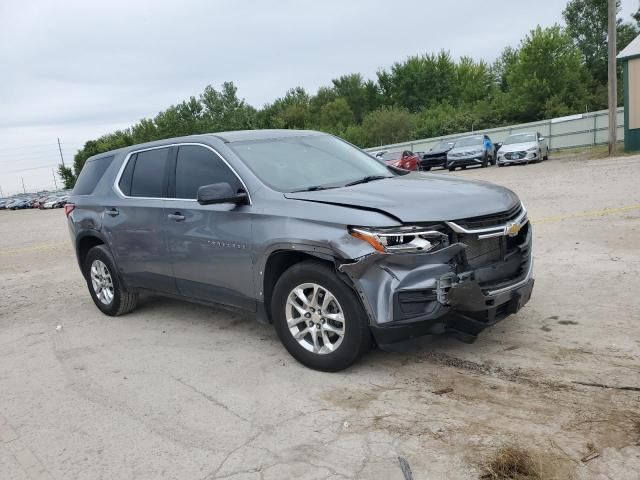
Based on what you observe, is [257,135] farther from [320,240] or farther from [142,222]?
[320,240]

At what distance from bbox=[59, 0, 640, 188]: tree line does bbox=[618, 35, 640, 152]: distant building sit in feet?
94.8

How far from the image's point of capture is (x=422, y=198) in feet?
13.3

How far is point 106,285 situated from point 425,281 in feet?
13.3

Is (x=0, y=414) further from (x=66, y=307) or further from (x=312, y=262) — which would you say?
(x=66, y=307)

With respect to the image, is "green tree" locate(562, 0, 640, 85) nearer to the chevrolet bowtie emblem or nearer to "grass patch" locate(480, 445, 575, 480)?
the chevrolet bowtie emblem

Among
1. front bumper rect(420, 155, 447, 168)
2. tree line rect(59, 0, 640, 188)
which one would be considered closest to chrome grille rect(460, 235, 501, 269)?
front bumper rect(420, 155, 447, 168)

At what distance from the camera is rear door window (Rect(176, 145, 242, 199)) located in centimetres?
487

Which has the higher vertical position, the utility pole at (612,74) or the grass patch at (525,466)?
the utility pole at (612,74)

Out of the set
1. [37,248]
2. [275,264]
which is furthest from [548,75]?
[275,264]

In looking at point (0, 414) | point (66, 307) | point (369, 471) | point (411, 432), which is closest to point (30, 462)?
point (0, 414)

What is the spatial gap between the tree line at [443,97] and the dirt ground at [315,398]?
50.3m

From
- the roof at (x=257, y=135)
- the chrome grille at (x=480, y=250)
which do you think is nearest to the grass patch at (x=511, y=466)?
the chrome grille at (x=480, y=250)

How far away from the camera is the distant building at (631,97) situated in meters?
22.7

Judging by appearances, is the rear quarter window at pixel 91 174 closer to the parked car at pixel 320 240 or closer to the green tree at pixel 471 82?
the parked car at pixel 320 240
